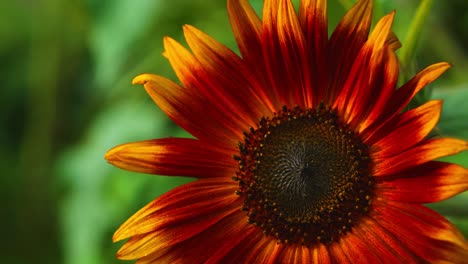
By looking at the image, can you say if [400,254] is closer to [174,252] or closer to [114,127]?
[174,252]

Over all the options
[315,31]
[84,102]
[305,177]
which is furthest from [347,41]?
[84,102]

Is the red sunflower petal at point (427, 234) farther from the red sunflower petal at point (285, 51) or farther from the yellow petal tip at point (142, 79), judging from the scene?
the yellow petal tip at point (142, 79)

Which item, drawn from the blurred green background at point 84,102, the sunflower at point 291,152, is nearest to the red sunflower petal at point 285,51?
the sunflower at point 291,152

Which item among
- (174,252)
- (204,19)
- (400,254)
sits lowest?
(400,254)

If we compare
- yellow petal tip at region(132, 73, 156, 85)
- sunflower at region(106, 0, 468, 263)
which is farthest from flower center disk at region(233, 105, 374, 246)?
yellow petal tip at region(132, 73, 156, 85)

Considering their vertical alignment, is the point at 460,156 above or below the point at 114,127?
below

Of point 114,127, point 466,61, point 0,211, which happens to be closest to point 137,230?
point 114,127

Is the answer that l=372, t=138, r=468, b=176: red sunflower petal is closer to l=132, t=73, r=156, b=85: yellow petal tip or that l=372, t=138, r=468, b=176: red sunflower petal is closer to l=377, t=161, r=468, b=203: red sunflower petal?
l=377, t=161, r=468, b=203: red sunflower petal

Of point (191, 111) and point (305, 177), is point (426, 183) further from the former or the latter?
point (191, 111)
